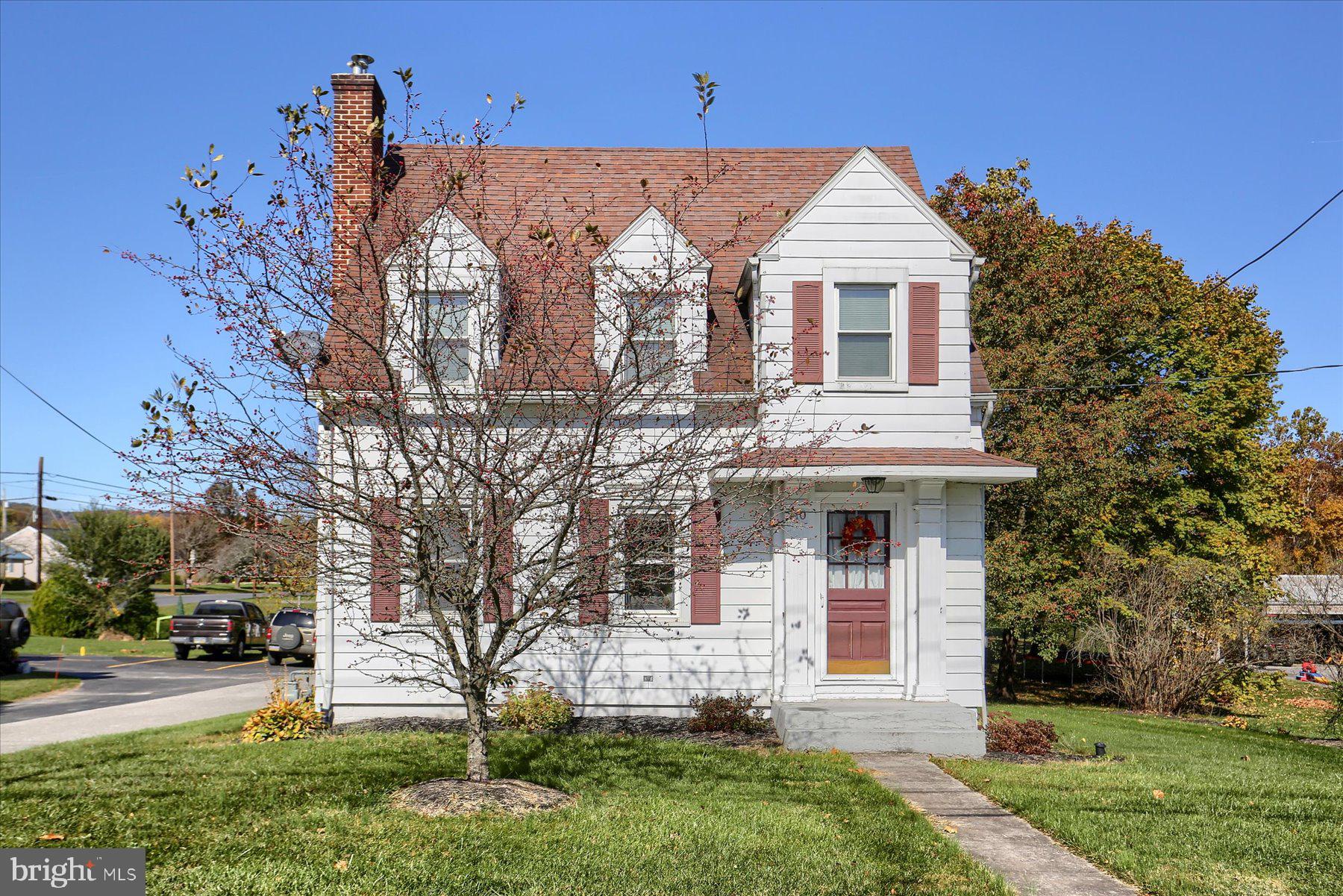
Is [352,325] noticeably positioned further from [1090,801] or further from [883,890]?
[1090,801]

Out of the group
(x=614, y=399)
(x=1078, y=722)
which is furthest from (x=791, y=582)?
(x=1078, y=722)

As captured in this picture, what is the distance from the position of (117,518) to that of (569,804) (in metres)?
31.2

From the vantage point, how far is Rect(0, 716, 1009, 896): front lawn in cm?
630

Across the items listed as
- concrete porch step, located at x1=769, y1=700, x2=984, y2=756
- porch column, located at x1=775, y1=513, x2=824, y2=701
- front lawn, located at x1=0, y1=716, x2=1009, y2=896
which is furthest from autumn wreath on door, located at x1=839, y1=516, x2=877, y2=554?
front lawn, located at x1=0, y1=716, x2=1009, y2=896

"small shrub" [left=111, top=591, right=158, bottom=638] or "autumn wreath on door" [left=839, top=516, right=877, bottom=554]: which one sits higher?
"autumn wreath on door" [left=839, top=516, right=877, bottom=554]

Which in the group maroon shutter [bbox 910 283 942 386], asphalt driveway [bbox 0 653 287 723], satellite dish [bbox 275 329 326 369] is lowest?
asphalt driveway [bbox 0 653 287 723]

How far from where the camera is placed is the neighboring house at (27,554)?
237 feet

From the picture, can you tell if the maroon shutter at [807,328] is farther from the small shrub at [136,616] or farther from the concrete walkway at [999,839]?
the small shrub at [136,616]

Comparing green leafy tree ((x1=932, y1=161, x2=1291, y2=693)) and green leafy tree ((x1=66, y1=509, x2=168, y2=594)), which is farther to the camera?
green leafy tree ((x1=66, y1=509, x2=168, y2=594))

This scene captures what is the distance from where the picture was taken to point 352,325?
28.3ft

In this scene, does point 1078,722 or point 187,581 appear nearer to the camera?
point 187,581

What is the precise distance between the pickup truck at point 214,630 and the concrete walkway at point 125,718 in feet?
28.9

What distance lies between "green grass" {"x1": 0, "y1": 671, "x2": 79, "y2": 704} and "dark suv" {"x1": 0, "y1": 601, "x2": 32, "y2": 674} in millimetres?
493

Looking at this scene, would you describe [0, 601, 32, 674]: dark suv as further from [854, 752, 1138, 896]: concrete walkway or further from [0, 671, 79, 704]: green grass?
[854, 752, 1138, 896]: concrete walkway
